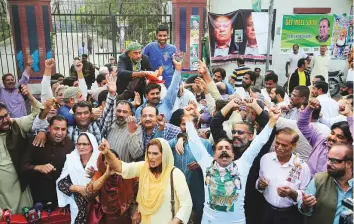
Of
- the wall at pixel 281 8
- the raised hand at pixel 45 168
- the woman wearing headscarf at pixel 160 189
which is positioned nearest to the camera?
the woman wearing headscarf at pixel 160 189

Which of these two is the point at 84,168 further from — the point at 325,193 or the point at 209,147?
the point at 325,193

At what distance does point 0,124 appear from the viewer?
12.3 ft

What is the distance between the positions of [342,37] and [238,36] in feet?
11.9

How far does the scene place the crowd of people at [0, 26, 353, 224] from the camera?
9.77 ft

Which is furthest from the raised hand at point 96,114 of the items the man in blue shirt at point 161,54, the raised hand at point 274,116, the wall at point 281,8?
the wall at point 281,8

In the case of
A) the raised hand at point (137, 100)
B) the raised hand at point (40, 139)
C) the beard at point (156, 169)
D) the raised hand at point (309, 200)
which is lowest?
the raised hand at point (309, 200)

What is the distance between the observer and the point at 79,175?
133 inches

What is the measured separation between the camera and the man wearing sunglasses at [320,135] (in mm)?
3340

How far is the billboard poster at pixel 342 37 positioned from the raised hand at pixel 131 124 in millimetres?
9684

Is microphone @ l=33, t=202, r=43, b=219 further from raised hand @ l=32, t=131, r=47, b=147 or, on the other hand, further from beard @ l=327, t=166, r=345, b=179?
beard @ l=327, t=166, r=345, b=179

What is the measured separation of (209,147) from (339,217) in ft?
4.25

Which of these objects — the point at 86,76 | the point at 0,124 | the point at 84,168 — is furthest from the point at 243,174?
the point at 86,76

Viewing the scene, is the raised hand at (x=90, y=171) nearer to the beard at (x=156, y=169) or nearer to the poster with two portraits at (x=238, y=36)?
the beard at (x=156, y=169)

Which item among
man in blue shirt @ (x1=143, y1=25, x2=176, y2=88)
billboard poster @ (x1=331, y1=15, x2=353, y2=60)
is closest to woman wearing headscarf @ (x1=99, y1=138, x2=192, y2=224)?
man in blue shirt @ (x1=143, y1=25, x2=176, y2=88)
